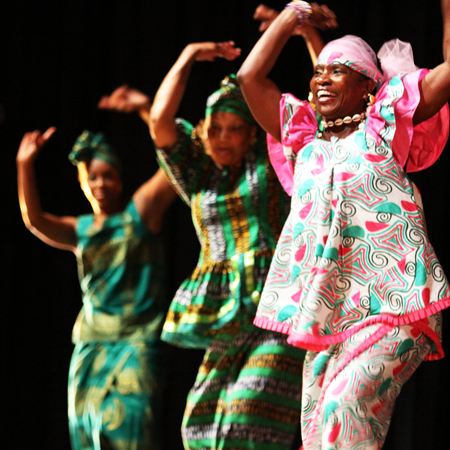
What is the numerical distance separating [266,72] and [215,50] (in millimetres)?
743

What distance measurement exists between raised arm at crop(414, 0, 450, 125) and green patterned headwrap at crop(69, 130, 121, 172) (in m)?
2.13

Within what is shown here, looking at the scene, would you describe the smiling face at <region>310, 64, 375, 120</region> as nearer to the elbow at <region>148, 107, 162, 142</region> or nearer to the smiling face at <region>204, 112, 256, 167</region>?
the smiling face at <region>204, 112, 256, 167</region>

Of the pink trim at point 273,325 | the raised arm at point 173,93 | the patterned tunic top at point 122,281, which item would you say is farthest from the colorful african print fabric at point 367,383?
the patterned tunic top at point 122,281

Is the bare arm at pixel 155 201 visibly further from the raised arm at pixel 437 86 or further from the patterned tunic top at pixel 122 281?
the raised arm at pixel 437 86

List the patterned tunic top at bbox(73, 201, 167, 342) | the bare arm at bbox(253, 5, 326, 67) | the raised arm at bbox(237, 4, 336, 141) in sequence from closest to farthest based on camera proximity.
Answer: the raised arm at bbox(237, 4, 336, 141)
the bare arm at bbox(253, 5, 326, 67)
the patterned tunic top at bbox(73, 201, 167, 342)

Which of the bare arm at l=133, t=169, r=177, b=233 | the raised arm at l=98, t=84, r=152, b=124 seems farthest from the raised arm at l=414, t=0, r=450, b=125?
the bare arm at l=133, t=169, r=177, b=233

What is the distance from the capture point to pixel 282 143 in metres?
2.81


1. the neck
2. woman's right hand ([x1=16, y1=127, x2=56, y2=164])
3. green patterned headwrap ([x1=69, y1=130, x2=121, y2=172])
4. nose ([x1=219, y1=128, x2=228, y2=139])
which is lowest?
the neck

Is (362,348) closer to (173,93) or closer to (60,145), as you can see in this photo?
(173,93)

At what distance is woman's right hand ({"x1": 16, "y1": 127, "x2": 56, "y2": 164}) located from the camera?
4289 millimetres

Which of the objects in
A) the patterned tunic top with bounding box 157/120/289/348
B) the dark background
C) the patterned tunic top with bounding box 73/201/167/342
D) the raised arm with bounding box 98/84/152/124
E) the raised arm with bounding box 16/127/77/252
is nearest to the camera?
the patterned tunic top with bounding box 157/120/289/348

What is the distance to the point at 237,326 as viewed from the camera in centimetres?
334

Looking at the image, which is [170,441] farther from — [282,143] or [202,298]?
[282,143]

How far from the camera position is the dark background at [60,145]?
4.51 meters
